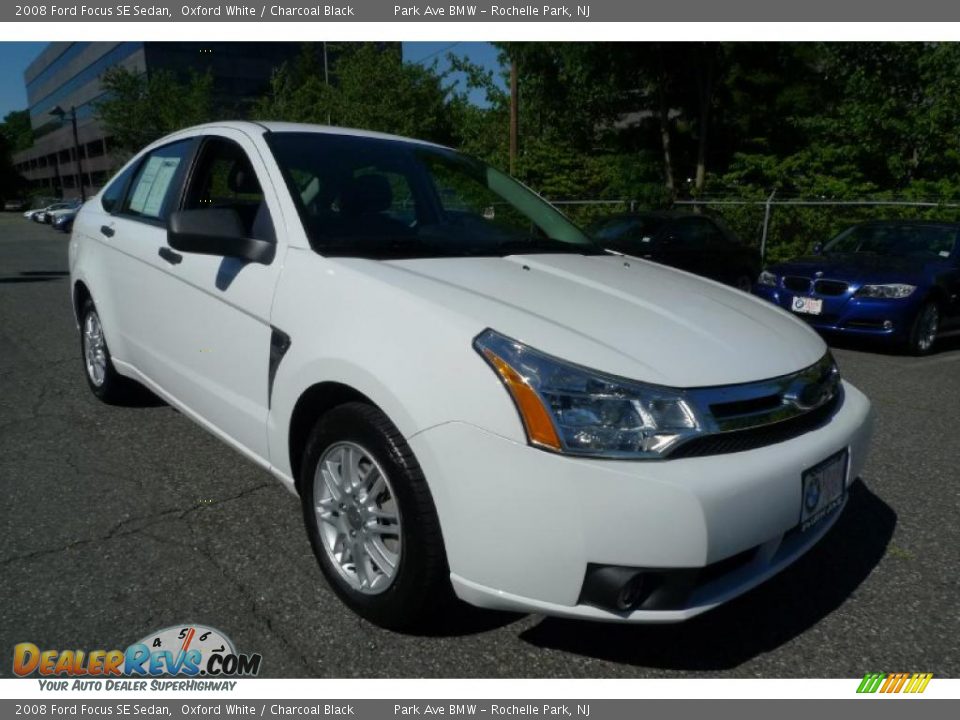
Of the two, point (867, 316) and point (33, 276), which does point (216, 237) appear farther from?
point (33, 276)

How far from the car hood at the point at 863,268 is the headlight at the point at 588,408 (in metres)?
6.36

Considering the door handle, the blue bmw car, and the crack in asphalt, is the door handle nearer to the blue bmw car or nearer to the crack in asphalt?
the crack in asphalt

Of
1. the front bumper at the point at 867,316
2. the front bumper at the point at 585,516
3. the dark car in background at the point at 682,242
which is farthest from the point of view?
the dark car in background at the point at 682,242

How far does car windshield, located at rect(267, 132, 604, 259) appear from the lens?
2633 mm

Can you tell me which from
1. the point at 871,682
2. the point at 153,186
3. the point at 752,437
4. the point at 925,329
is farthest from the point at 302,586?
the point at 925,329

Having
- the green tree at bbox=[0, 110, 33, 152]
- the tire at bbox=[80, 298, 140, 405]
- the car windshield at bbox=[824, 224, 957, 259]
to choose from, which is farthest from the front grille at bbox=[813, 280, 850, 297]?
the green tree at bbox=[0, 110, 33, 152]

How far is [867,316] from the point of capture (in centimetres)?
702

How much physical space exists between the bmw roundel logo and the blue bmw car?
5.71 m

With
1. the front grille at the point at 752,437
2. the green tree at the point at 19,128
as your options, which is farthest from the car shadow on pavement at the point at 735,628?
the green tree at the point at 19,128

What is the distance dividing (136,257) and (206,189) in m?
0.54

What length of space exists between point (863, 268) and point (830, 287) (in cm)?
47

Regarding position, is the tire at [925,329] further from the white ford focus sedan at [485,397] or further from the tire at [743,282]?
the white ford focus sedan at [485,397]

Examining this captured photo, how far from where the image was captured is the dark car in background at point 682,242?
8.77 meters

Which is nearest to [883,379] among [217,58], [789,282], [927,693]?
[789,282]
